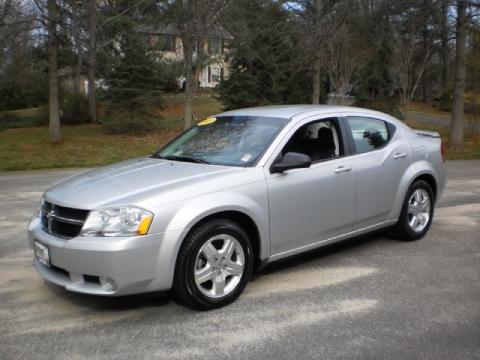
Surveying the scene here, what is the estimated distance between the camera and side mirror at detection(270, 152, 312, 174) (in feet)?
14.7

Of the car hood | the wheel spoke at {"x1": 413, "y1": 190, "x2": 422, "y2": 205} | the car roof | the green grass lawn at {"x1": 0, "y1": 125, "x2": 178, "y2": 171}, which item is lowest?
the green grass lawn at {"x1": 0, "y1": 125, "x2": 178, "y2": 171}

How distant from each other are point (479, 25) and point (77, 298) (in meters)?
18.1

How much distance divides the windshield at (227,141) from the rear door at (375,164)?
3.16 ft

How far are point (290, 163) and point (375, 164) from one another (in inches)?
53.3

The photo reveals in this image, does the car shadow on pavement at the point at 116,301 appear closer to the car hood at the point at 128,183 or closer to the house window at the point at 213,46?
the car hood at the point at 128,183

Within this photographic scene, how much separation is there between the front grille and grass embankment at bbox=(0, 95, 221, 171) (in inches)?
477

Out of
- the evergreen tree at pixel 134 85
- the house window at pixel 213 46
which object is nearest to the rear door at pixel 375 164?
the house window at pixel 213 46

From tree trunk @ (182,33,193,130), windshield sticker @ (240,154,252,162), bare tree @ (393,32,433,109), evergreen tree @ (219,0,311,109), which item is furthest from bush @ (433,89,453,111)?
windshield sticker @ (240,154,252,162)

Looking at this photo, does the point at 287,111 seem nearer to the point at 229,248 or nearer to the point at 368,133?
the point at 368,133

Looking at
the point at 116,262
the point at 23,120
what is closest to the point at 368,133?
the point at 116,262

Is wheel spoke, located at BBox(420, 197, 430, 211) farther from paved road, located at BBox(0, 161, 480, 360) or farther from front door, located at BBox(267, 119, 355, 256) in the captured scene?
front door, located at BBox(267, 119, 355, 256)

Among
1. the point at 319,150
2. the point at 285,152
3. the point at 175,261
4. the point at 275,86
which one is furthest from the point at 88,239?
the point at 275,86

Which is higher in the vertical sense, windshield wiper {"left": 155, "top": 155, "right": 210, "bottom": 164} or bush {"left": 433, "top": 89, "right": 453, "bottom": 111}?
bush {"left": 433, "top": 89, "right": 453, "bottom": 111}

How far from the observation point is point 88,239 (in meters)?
3.75
